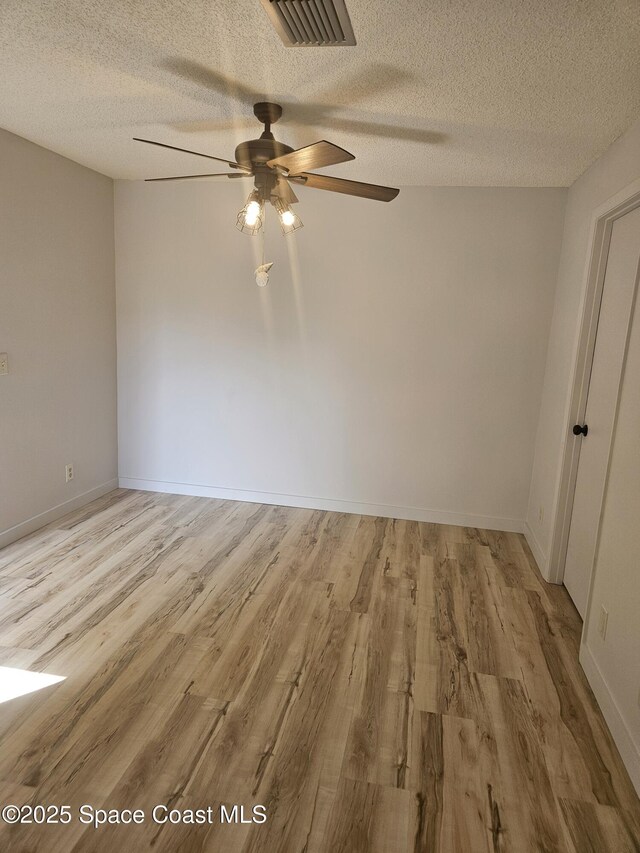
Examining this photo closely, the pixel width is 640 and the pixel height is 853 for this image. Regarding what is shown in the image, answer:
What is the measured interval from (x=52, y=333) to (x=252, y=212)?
1.96m

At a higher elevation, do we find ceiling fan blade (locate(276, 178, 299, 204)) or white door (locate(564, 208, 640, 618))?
ceiling fan blade (locate(276, 178, 299, 204))

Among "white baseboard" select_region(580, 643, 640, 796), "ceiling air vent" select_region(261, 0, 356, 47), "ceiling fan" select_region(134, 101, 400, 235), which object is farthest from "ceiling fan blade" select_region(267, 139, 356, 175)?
"white baseboard" select_region(580, 643, 640, 796)

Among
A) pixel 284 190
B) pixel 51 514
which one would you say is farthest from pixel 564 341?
pixel 51 514

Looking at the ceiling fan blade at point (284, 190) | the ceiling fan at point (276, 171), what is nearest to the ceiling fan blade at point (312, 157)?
the ceiling fan at point (276, 171)

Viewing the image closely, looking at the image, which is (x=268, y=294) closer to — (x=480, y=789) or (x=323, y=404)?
(x=323, y=404)

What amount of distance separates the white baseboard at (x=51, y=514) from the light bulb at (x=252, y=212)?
247 centimetres

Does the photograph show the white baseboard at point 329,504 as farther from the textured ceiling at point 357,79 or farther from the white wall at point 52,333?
the textured ceiling at point 357,79

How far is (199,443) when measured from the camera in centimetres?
441

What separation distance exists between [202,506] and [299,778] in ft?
8.78

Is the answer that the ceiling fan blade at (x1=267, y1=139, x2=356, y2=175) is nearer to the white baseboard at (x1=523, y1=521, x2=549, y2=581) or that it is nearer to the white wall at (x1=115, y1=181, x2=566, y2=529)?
the white wall at (x1=115, y1=181, x2=566, y2=529)

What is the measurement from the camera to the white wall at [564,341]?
114 inches

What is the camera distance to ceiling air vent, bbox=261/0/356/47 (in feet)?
5.03

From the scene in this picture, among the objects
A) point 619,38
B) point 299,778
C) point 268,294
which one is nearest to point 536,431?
point 268,294

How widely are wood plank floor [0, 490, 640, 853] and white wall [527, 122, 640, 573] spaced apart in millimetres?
390
